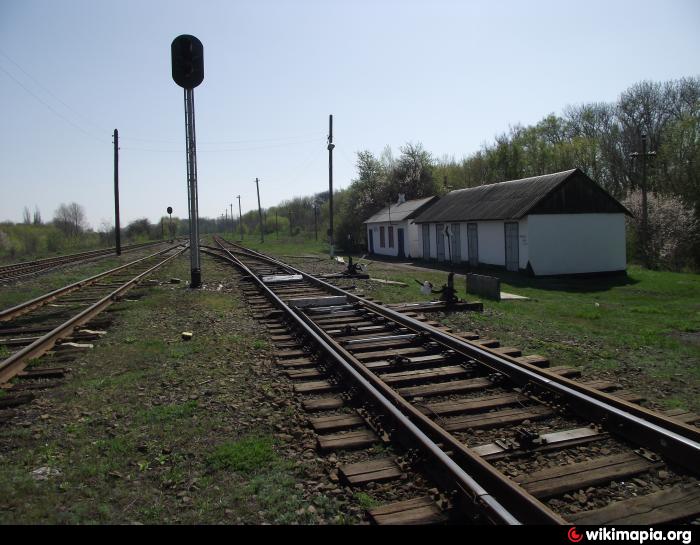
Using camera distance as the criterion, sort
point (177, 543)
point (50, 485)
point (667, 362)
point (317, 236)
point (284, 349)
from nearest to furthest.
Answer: point (177, 543)
point (50, 485)
point (667, 362)
point (284, 349)
point (317, 236)

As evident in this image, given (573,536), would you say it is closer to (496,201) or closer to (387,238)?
(496,201)

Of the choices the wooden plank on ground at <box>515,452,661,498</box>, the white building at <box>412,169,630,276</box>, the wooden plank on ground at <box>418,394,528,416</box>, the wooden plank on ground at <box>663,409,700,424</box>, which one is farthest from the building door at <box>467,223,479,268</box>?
the wooden plank on ground at <box>515,452,661,498</box>

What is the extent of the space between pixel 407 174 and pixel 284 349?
144 ft

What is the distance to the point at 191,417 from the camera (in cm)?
546

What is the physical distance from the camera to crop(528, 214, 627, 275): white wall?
22016 millimetres

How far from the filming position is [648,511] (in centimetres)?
338

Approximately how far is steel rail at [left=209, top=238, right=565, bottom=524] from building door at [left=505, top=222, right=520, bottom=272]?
58.9 feet

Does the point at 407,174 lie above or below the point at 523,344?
above

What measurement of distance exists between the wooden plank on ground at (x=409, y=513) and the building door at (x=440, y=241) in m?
26.7

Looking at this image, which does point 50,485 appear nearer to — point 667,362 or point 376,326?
point 376,326

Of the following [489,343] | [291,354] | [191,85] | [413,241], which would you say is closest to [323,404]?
[291,354]

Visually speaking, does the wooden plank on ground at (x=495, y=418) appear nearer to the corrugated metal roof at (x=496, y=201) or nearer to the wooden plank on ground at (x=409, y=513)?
the wooden plank on ground at (x=409, y=513)

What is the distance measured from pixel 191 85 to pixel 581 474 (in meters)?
15.8

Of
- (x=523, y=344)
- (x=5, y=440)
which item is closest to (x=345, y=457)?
(x=5, y=440)
